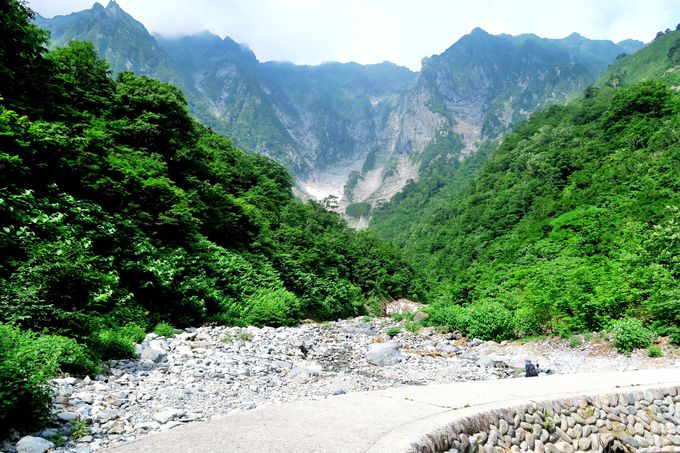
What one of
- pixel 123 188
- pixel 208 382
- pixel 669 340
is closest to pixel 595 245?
pixel 669 340

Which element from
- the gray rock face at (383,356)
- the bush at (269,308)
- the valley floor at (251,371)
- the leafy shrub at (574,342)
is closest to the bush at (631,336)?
the valley floor at (251,371)

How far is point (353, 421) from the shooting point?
202 inches

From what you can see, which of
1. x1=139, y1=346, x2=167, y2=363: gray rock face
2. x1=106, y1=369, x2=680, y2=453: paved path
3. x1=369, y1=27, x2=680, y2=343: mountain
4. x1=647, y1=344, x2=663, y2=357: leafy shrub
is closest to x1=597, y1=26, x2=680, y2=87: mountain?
x1=369, y1=27, x2=680, y2=343: mountain

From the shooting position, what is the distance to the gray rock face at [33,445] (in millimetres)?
4281

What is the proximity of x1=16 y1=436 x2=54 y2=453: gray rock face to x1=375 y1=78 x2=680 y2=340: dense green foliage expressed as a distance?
16801mm

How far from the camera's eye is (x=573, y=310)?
16.4 metres

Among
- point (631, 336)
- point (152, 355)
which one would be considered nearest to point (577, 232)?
point (631, 336)

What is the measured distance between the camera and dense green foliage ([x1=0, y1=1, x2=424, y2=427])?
23.8 ft

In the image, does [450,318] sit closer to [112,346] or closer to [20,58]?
[112,346]

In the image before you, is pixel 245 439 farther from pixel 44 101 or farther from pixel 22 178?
pixel 44 101

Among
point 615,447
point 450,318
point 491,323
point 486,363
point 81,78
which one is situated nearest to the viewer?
point 615,447

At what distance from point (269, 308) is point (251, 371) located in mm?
10719

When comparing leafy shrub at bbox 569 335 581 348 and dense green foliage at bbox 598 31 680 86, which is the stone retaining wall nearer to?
leafy shrub at bbox 569 335 581 348

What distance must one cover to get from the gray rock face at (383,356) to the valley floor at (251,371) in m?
0.24
